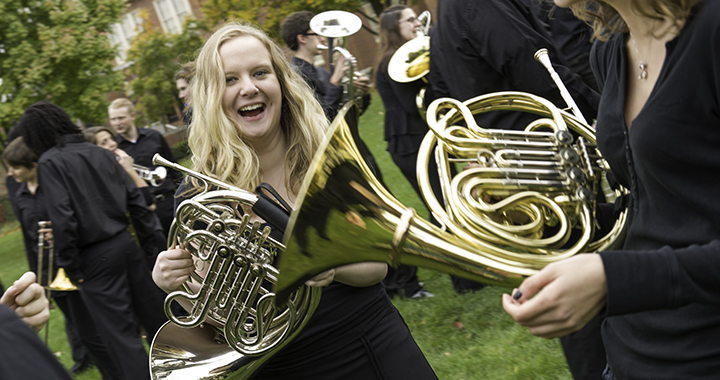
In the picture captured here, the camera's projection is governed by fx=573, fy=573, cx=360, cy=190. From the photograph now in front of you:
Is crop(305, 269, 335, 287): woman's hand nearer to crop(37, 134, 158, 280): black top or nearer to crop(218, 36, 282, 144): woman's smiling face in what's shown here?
crop(218, 36, 282, 144): woman's smiling face

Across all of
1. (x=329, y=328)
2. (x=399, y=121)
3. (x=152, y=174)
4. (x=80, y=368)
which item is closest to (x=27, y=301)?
(x=329, y=328)

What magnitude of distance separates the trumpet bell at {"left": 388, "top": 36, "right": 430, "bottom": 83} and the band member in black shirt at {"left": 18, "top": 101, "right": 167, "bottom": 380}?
223cm

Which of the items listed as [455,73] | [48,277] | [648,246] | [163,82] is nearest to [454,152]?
[648,246]

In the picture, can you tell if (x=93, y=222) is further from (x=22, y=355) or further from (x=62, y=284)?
(x=22, y=355)

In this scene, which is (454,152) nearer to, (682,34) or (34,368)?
(682,34)

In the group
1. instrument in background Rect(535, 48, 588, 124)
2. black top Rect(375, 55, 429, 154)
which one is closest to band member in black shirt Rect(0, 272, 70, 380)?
instrument in background Rect(535, 48, 588, 124)

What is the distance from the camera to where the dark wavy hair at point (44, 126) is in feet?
13.6

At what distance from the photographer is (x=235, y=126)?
2.09 m

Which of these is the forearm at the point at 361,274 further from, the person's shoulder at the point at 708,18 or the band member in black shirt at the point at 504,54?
the band member in black shirt at the point at 504,54

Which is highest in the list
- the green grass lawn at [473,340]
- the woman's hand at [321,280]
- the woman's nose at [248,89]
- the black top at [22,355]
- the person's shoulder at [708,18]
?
the person's shoulder at [708,18]

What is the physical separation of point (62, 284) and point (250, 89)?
305 centimetres

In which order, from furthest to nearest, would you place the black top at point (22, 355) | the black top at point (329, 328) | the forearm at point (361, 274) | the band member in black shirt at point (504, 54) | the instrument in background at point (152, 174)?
1. the instrument in background at point (152, 174)
2. the band member in black shirt at point (504, 54)
3. the black top at point (329, 328)
4. the forearm at point (361, 274)
5. the black top at point (22, 355)

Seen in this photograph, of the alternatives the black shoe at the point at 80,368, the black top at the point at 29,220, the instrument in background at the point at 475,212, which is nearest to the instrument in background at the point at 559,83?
the instrument in background at the point at 475,212

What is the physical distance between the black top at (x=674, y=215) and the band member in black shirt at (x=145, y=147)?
A: 4733mm
